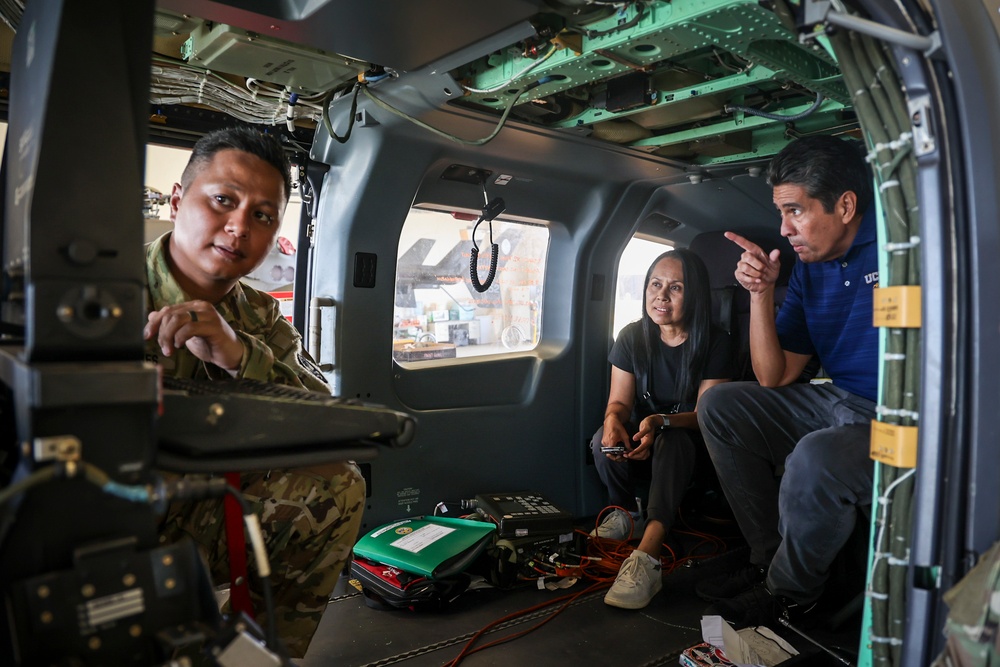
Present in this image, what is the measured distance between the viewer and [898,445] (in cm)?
153

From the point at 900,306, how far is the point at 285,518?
5.55 ft

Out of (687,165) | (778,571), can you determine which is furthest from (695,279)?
(778,571)

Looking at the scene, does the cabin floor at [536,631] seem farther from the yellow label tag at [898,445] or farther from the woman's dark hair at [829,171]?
the woman's dark hair at [829,171]

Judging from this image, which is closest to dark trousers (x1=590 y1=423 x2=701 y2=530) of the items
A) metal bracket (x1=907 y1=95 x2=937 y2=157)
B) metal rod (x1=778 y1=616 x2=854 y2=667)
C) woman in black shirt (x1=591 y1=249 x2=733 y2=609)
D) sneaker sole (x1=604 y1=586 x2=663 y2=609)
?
woman in black shirt (x1=591 y1=249 x2=733 y2=609)

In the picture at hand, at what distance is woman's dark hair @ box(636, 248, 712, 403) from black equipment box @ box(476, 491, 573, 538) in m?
1.03

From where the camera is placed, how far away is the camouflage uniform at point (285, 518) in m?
1.95

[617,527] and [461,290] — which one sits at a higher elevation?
[461,290]

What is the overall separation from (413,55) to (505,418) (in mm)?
2046

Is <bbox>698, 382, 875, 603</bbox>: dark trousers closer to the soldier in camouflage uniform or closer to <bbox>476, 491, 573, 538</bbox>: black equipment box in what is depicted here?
<bbox>476, 491, 573, 538</bbox>: black equipment box

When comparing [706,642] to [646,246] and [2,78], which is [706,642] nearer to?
[646,246]

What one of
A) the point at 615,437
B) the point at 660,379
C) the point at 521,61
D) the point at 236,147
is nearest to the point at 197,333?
the point at 236,147

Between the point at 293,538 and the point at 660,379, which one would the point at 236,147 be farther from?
the point at 660,379

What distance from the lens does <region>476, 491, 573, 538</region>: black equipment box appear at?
3.12m

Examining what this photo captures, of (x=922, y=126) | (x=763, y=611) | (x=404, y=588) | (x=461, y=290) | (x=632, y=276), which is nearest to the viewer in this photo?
(x=922, y=126)
